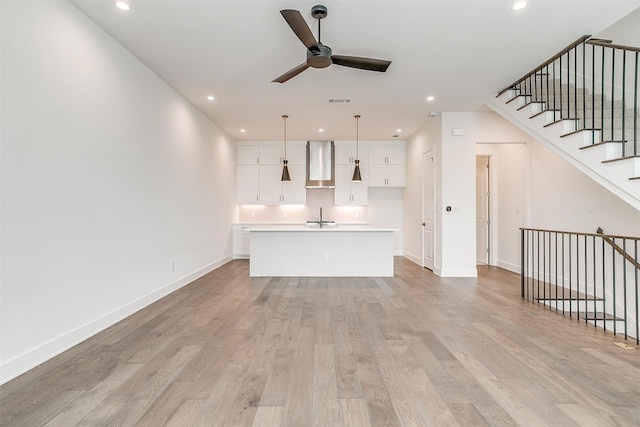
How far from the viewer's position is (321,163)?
7.52m

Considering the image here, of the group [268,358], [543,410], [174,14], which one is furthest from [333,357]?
[174,14]

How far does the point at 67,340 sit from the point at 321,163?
5878 mm

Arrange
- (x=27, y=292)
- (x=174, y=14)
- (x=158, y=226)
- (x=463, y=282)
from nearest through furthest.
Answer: (x=27, y=292) < (x=174, y=14) < (x=158, y=226) < (x=463, y=282)

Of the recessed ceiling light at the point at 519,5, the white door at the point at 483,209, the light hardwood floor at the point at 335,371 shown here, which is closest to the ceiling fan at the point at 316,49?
the recessed ceiling light at the point at 519,5

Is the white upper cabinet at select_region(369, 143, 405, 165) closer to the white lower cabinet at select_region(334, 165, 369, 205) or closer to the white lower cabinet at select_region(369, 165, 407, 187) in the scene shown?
the white lower cabinet at select_region(369, 165, 407, 187)

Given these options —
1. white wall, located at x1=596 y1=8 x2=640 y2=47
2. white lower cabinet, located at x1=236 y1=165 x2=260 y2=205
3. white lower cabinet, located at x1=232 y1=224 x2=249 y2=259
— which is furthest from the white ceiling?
white lower cabinet, located at x1=232 y1=224 x2=249 y2=259

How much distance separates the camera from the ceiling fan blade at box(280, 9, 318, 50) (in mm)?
2258

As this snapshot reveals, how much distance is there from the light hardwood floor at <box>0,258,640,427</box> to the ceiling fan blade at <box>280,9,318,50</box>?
256 cm

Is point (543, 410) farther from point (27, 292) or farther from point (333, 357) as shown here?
point (27, 292)

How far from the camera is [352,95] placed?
4641 millimetres

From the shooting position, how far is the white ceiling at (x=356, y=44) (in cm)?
269

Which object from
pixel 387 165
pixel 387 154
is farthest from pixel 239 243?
pixel 387 154

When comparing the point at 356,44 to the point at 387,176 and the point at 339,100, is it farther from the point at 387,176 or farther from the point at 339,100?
the point at 387,176

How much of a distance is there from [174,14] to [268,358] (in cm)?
305
